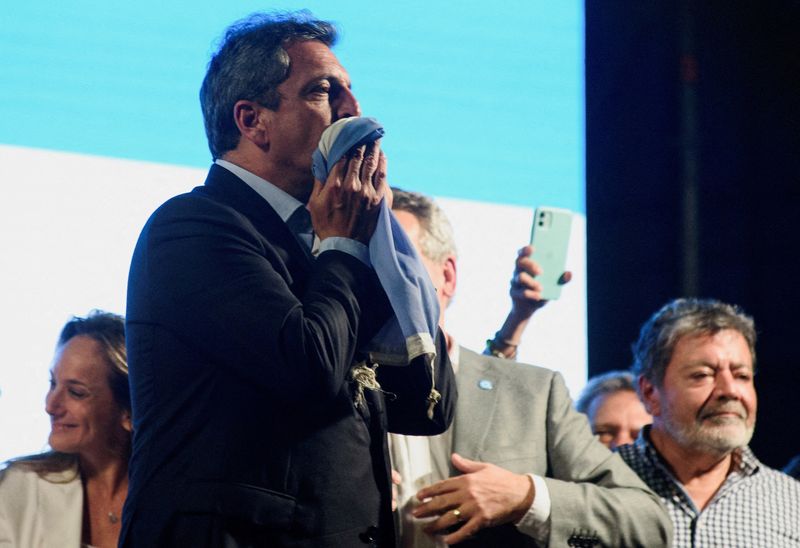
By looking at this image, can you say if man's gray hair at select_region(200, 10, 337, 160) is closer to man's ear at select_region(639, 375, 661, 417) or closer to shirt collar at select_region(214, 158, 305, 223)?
shirt collar at select_region(214, 158, 305, 223)

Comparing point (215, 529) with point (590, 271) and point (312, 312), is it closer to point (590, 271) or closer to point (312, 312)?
point (312, 312)

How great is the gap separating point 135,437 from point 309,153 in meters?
0.49

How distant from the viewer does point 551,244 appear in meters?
3.00

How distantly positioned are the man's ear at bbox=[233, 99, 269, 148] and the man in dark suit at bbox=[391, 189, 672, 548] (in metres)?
0.71

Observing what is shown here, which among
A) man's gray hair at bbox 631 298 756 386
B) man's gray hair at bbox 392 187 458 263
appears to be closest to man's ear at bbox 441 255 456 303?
man's gray hair at bbox 392 187 458 263

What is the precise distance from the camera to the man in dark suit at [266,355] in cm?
148

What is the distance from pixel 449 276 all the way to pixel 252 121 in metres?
1.02

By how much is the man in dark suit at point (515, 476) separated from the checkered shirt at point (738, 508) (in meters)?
0.40

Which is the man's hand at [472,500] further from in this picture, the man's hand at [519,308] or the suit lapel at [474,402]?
the man's hand at [519,308]

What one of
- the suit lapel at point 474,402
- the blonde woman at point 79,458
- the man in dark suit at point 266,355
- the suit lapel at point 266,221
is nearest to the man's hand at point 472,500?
the suit lapel at point 474,402

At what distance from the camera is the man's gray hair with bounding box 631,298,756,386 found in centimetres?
292

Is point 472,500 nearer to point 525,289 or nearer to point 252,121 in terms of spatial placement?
point 252,121

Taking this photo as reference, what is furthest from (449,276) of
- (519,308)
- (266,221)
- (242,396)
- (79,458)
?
(242,396)

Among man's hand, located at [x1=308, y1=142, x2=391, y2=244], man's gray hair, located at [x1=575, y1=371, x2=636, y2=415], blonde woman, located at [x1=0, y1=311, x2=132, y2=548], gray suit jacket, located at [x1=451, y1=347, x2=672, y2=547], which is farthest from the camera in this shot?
man's gray hair, located at [x1=575, y1=371, x2=636, y2=415]
